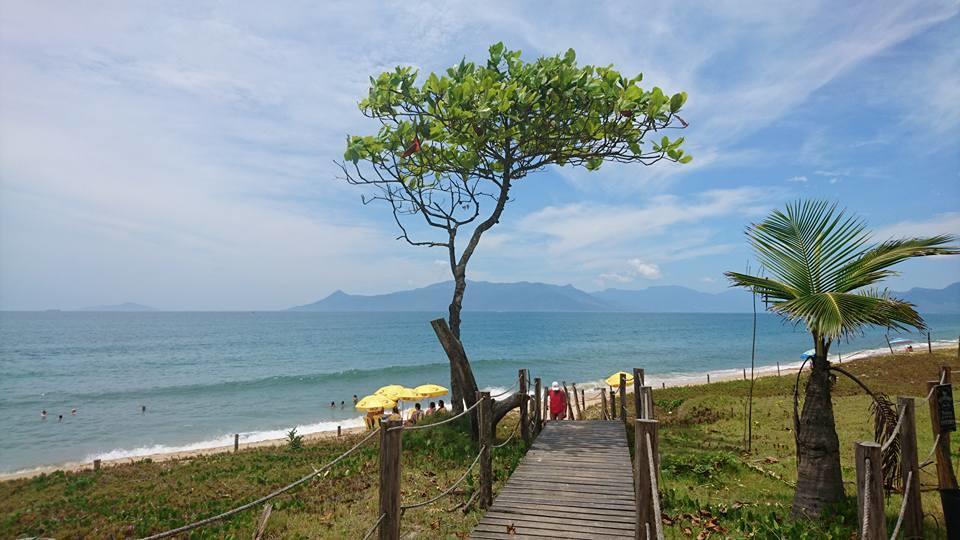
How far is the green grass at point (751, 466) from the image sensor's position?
7465 millimetres

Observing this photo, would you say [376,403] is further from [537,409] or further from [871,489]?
[871,489]

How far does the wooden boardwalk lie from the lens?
7.13 metres

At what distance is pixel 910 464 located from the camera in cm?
638

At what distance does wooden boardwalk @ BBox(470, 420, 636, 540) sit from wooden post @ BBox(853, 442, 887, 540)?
330 cm

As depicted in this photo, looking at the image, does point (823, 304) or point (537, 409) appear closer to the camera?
point (823, 304)

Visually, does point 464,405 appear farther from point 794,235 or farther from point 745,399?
point 745,399

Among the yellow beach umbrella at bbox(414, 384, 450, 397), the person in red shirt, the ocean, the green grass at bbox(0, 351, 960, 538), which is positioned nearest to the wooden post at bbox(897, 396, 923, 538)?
the green grass at bbox(0, 351, 960, 538)

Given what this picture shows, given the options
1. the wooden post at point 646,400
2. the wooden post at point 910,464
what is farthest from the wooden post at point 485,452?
the wooden post at point 910,464

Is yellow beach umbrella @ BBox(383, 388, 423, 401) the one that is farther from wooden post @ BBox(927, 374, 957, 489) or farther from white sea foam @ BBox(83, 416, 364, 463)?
wooden post @ BBox(927, 374, 957, 489)

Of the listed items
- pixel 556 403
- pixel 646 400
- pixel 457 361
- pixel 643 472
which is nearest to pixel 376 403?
pixel 556 403

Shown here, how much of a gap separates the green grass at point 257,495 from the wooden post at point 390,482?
290 cm

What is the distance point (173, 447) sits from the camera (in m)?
30.2

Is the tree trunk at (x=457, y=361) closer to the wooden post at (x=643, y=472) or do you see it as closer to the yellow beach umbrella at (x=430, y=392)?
the wooden post at (x=643, y=472)

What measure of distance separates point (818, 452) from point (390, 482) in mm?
6495
